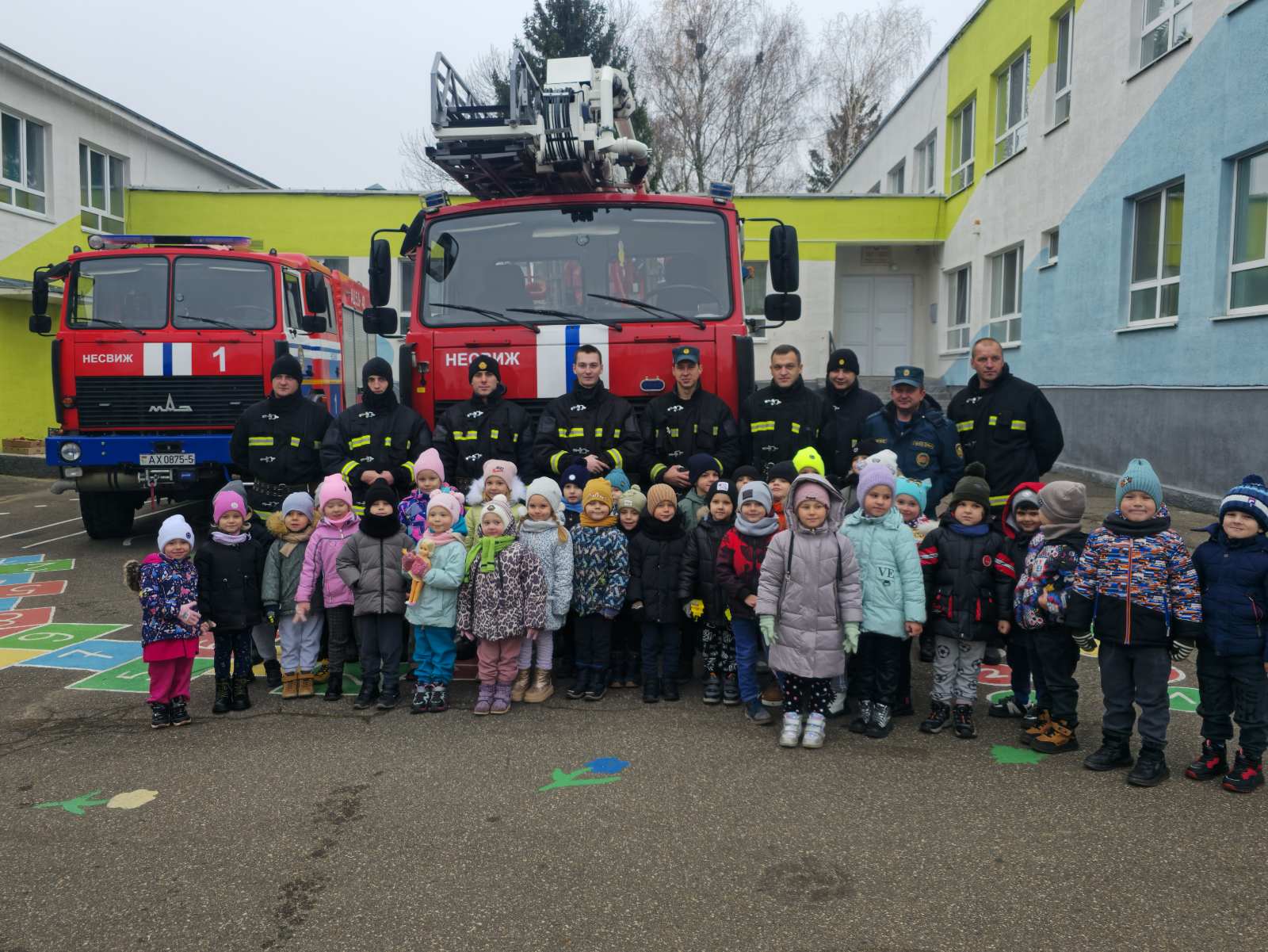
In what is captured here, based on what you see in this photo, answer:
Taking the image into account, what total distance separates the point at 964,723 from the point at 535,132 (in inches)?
Result: 175

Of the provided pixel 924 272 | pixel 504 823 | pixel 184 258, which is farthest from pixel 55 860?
pixel 924 272

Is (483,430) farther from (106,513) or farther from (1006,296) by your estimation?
(1006,296)

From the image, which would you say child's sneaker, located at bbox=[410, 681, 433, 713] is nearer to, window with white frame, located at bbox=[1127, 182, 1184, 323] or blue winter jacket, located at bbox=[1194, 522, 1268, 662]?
blue winter jacket, located at bbox=[1194, 522, 1268, 662]

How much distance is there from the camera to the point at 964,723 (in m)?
5.02

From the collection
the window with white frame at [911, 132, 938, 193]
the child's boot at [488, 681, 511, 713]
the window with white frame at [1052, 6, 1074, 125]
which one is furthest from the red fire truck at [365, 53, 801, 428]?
the window with white frame at [911, 132, 938, 193]

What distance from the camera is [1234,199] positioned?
1106 cm

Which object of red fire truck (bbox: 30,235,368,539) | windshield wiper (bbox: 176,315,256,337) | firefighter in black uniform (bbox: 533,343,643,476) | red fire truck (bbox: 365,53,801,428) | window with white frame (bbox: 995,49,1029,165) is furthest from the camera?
window with white frame (bbox: 995,49,1029,165)

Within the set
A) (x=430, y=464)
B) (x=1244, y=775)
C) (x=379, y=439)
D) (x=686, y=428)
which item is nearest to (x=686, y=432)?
(x=686, y=428)

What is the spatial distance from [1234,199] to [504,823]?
10822 mm

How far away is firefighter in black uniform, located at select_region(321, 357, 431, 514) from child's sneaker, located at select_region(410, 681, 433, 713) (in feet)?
4.33

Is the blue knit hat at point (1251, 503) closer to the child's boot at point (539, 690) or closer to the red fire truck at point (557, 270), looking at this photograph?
the red fire truck at point (557, 270)

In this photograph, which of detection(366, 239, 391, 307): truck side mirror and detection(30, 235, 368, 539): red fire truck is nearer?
detection(366, 239, 391, 307): truck side mirror

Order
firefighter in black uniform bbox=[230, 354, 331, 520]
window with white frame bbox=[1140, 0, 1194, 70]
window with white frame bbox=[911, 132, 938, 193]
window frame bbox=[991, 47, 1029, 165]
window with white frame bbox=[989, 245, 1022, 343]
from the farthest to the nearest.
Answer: window with white frame bbox=[911, 132, 938, 193] < window with white frame bbox=[989, 245, 1022, 343] < window frame bbox=[991, 47, 1029, 165] < window with white frame bbox=[1140, 0, 1194, 70] < firefighter in black uniform bbox=[230, 354, 331, 520]

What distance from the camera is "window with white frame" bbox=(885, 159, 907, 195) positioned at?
84.8 feet
